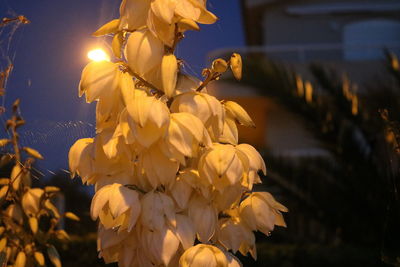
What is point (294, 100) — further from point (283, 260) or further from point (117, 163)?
point (117, 163)

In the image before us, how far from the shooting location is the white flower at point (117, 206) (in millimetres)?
1063

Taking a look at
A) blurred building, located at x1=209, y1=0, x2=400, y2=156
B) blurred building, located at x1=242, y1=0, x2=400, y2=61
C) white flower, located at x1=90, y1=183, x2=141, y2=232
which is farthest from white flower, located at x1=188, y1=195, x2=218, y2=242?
blurred building, located at x1=242, y1=0, x2=400, y2=61

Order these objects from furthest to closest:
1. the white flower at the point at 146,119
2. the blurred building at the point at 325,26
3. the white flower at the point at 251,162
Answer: the blurred building at the point at 325,26, the white flower at the point at 251,162, the white flower at the point at 146,119

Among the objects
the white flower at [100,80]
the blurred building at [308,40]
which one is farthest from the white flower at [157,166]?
the blurred building at [308,40]

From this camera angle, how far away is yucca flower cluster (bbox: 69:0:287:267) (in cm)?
107

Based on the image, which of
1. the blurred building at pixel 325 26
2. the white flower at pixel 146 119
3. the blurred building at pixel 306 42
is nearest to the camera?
the white flower at pixel 146 119

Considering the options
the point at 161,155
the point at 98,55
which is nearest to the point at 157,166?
the point at 161,155

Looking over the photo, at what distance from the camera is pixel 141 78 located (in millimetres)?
1174

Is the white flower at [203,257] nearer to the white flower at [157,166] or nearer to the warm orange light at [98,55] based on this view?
the white flower at [157,166]

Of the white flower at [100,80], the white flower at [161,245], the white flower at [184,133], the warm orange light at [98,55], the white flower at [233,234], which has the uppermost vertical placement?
the white flower at [100,80]

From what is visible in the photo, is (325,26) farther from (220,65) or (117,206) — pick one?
(117,206)

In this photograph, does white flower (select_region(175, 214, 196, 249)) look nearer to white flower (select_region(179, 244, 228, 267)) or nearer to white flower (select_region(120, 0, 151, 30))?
white flower (select_region(179, 244, 228, 267))

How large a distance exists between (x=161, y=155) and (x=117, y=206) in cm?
12

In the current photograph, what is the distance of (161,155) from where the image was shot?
112cm
